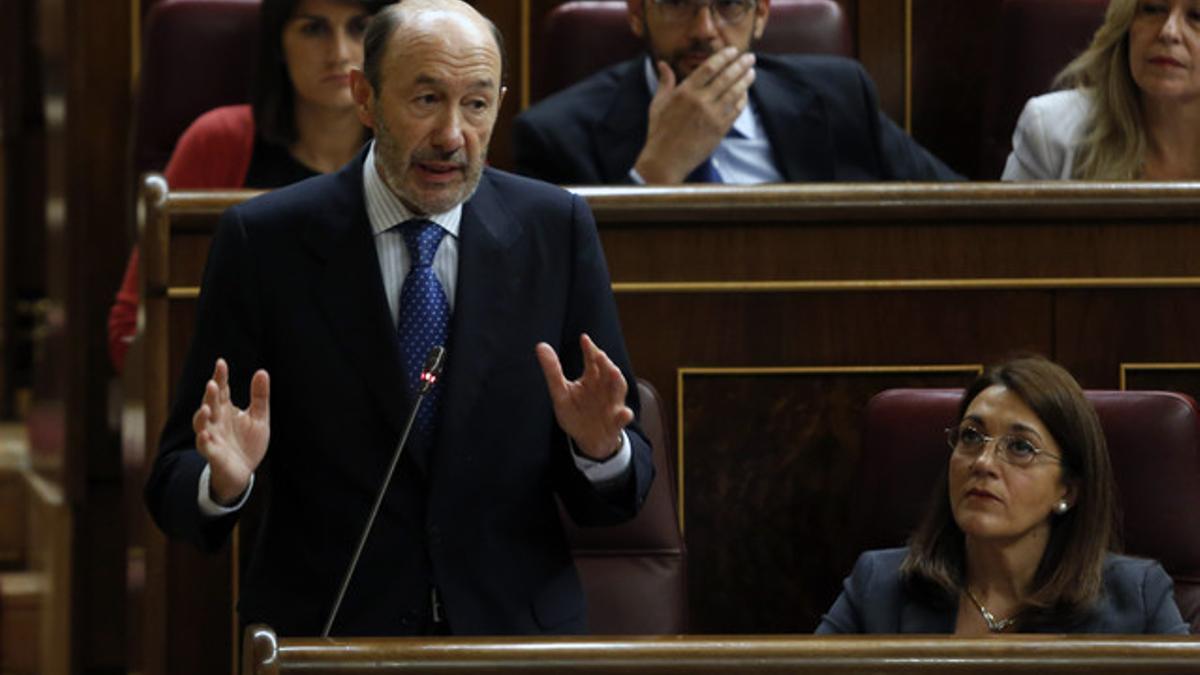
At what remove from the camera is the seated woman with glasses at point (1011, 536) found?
987 millimetres

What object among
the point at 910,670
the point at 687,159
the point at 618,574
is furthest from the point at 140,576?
the point at 910,670

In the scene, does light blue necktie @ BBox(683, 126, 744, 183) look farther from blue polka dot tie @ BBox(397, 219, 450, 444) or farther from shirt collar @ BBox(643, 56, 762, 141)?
blue polka dot tie @ BBox(397, 219, 450, 444)

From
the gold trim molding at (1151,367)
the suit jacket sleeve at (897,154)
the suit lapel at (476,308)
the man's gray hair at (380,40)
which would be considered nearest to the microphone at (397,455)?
the suit lapel at (476,308)

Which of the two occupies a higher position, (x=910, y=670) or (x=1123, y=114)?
(x=1123, y=114)

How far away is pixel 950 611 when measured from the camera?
1.00m

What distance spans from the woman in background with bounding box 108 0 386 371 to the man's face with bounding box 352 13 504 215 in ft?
1.28

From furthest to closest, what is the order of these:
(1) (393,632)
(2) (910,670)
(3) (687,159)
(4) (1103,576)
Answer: (3) (687,159) → (4) (1103,576) → (1) (393,632) → (2) (910,670)

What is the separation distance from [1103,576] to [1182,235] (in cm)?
22

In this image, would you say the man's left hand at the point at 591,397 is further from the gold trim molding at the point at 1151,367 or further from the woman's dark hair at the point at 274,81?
the woman's dark hair at the point at 274,81

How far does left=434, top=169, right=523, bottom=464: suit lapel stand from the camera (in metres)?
0.87

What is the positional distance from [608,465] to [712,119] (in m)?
0.44

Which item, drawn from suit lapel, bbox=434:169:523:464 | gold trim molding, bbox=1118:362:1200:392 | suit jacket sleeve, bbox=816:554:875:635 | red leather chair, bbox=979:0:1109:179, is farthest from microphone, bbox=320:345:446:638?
red leather chair, bbox=979:0:1109:179

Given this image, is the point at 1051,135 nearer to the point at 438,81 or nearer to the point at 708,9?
the point at 708,9

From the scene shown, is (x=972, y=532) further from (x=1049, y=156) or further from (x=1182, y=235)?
(x=1049, y=156)
